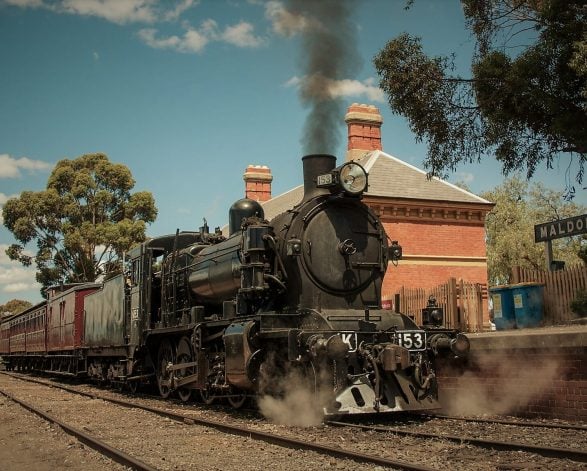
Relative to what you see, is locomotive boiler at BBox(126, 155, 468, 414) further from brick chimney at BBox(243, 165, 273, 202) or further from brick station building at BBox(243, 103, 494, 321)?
brick chimney at BBox(243, 165, 273, 202)

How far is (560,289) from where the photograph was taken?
13891 millimetres

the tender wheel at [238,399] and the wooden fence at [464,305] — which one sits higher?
the wooden fence at [464,305]

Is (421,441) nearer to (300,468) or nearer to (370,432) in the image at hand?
(370,432)

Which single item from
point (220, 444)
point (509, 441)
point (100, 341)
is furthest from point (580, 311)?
point (100, 341)

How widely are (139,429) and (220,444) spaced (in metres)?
1.82

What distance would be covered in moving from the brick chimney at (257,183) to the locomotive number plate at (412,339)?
29361mm

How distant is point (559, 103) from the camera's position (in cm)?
1075

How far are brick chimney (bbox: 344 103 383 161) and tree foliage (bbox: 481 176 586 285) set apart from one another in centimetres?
1307

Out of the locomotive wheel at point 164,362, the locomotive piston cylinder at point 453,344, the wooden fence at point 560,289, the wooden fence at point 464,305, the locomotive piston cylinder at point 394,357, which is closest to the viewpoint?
the locomotive piston cylinder at point 394,357

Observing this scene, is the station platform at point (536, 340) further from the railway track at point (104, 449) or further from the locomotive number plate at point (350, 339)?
the railway track at point (104, 449)

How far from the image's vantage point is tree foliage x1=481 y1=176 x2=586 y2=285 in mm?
36688

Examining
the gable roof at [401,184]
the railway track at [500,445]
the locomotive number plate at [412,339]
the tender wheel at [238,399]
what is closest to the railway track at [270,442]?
the tender wheel at [238,399]

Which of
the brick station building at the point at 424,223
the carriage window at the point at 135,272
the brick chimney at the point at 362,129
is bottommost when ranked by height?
the carriage window at the point at 135,272

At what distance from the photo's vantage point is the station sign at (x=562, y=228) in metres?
12.6
